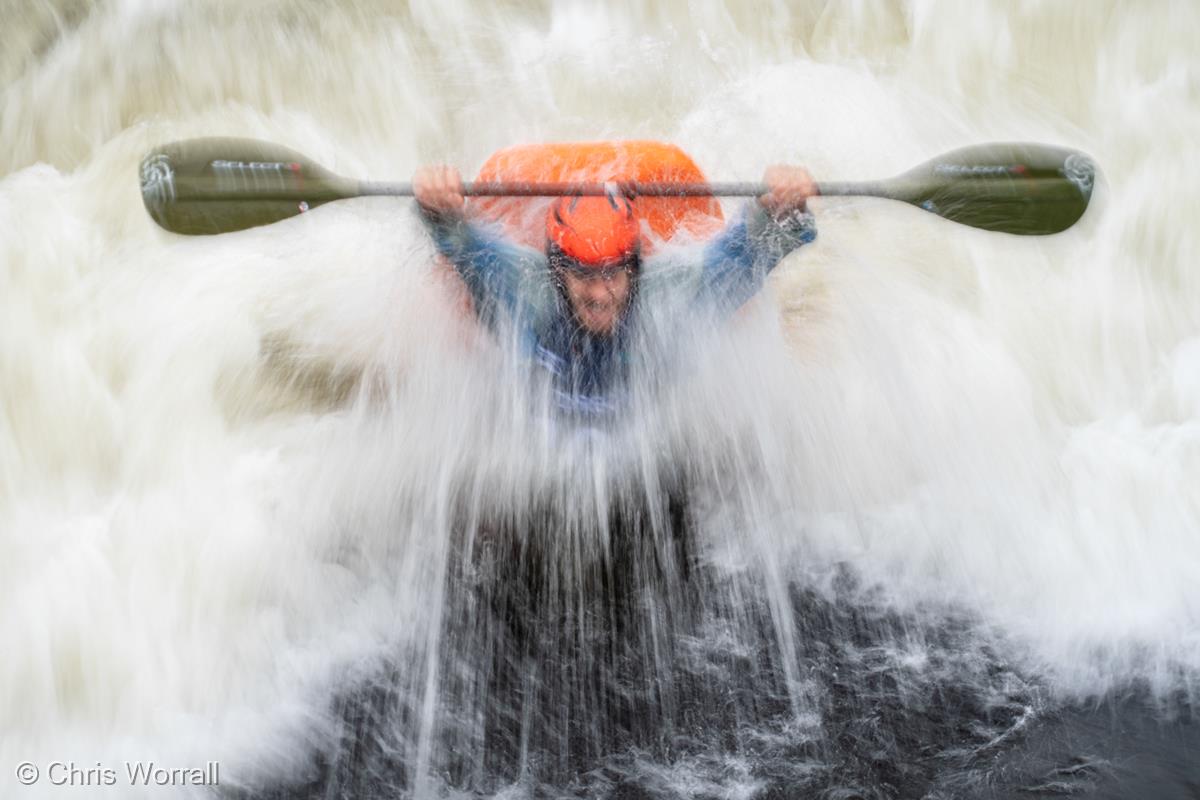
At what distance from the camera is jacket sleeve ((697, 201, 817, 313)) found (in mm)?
3156

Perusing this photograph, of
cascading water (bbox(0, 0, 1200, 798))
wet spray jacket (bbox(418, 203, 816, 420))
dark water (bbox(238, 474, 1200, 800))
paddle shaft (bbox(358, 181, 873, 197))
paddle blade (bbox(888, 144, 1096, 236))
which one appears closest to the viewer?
dark water (bbox(238, 474, 1200, 800))

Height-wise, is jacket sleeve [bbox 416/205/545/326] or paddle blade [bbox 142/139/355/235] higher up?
paddle blade [bbox 142/139/355/235]

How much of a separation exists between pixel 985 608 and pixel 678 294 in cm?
140

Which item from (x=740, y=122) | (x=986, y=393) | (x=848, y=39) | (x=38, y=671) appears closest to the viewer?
(x=38, y=671)

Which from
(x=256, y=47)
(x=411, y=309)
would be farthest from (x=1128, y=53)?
(x=256, y=47)

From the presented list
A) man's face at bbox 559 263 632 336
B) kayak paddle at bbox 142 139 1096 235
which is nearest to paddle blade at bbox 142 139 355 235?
kayak paddle at bbox 142 139 1096 235

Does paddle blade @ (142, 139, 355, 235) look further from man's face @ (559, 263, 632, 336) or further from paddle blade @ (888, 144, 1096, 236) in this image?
paddle blade @ (888, 144, 1096, 236)

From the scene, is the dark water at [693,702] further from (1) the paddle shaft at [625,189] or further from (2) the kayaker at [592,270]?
(1) the paddle shaft at [625,189]

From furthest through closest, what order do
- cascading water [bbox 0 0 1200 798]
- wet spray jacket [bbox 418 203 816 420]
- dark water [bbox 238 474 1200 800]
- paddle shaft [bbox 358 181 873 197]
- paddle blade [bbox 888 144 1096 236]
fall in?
paddle blade [bbox 888 144 1096 236] < wet spray jacket [bbox 418 203 816 420] < paddle shaft [bbox 358 181 873 197] < cascading water [bbox 0 0 1200 798] < dark water [bbox 238 474 1200 800]

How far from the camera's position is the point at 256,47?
16.4 feet

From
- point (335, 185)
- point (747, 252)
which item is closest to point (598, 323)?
point (747, 252)

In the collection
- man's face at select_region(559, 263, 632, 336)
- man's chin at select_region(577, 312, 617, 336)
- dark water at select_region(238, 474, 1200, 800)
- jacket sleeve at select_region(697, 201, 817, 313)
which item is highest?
jacket sleeve at select_region(697, 201, 817, 313)

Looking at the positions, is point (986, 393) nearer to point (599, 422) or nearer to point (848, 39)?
point (599, 422)

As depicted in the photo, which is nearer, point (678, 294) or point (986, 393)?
point (678, 294)
